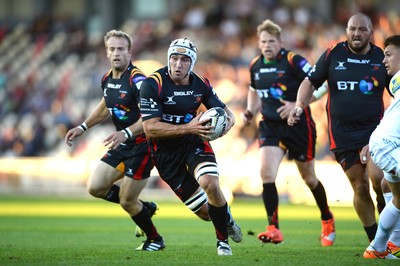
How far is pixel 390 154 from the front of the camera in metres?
10.0

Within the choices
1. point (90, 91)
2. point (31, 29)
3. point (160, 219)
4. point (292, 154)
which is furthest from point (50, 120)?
point (292, 154)

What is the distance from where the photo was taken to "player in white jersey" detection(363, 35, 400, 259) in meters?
10.1

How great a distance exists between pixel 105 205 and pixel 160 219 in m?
5.68

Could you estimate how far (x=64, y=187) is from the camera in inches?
1099

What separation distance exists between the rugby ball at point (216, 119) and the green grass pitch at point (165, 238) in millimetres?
1368

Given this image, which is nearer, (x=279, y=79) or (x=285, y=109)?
(x=285, y=109)

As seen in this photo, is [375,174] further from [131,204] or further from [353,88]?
[131,204]

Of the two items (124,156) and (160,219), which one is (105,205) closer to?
(160,219)

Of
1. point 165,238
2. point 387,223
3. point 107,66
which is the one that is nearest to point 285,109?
point 387,223

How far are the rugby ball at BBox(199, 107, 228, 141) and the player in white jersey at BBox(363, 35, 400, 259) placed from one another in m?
1.66

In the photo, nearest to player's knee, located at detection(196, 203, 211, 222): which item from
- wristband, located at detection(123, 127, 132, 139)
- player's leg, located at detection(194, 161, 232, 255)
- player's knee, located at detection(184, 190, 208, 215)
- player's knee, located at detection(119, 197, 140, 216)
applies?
player's knee, located at detection(184, 190, 208, 215)

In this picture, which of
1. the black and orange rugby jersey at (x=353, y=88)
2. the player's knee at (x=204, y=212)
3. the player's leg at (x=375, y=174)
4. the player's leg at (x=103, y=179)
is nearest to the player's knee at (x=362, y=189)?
the player's leg at (x=375, y=174)

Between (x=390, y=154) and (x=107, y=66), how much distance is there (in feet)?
72.4

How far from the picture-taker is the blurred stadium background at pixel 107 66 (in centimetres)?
2498
